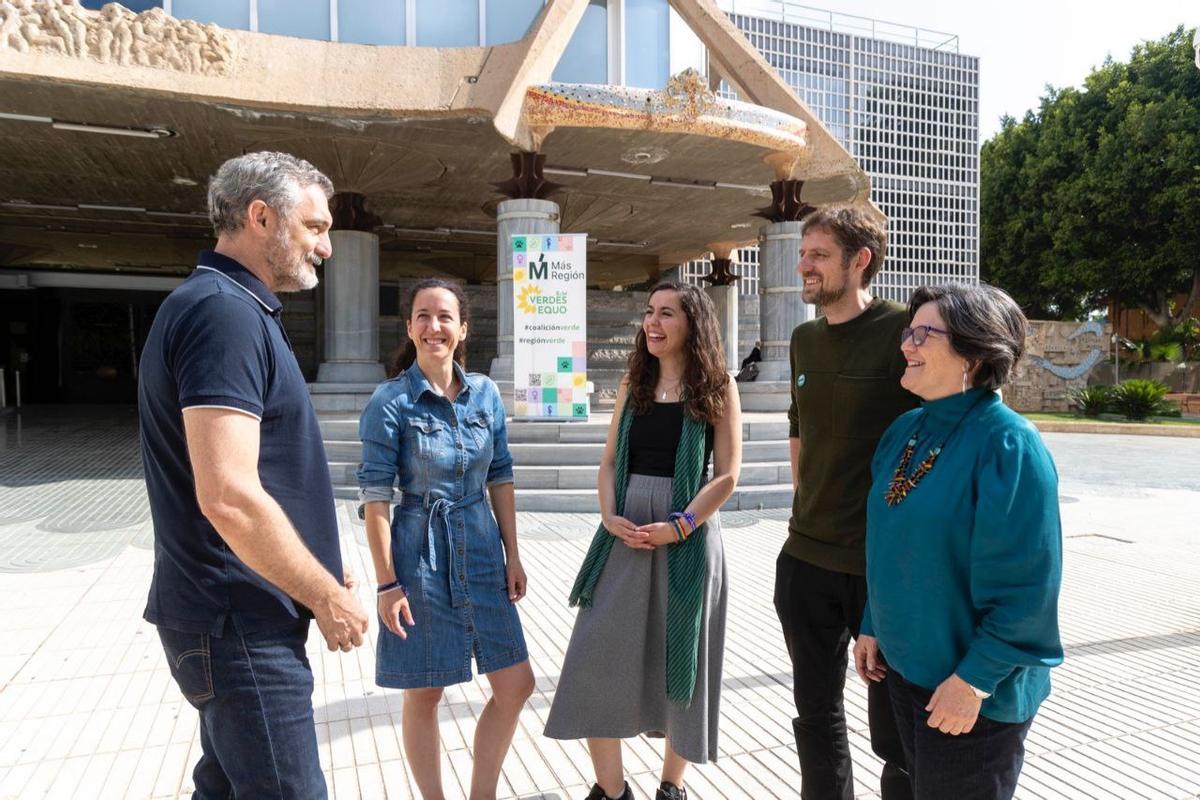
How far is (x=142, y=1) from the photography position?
362 inches

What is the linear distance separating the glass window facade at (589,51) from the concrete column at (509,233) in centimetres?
230

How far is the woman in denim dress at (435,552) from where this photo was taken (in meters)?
2.34

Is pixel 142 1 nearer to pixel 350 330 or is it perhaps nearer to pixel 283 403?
pixel 350 330

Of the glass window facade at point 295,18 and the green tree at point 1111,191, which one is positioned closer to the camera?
the glass window facade at point 295,18

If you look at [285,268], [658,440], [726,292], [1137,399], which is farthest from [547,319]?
[1137,399]

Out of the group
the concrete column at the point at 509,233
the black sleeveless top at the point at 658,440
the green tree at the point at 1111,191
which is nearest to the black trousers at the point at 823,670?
the black sleeveless top at the point at 658,440

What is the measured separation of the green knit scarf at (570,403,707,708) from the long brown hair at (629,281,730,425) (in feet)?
0.24

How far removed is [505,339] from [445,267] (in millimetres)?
13852

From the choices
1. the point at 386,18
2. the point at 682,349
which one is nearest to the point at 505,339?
the point at 386,18

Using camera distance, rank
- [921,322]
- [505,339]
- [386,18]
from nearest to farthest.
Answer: [921,322], [386,18], [505,339]

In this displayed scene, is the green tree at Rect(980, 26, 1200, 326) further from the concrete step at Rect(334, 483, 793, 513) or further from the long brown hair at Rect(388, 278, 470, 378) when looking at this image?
the long brown hair at Rect(388, 278, 470, 378)

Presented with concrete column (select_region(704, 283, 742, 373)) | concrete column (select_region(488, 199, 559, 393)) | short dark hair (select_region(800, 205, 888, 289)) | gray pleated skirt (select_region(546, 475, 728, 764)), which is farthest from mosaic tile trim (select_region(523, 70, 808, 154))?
concrete column (select_region(704, 283, 742, 373))

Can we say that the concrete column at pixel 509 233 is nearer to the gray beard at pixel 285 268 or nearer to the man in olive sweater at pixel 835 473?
the man in olive sweater at pixel 835 473

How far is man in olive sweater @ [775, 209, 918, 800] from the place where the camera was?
2328 mm
